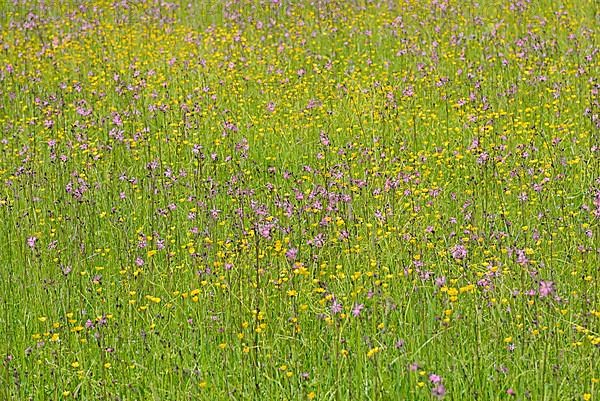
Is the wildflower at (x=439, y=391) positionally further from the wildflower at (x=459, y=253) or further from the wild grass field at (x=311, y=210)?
the wildflower at (x=459, y=253)

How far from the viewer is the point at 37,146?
23.5 ft

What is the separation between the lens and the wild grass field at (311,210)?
4.02 metres

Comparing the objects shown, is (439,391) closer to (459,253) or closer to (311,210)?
(459,253)

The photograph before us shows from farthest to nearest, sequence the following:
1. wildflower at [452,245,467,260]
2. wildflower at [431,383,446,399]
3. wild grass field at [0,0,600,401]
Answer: wildflower at [452,245,467,260] → wild grass field at [0,0,600,401] → wildflower at [431,383,446,399]

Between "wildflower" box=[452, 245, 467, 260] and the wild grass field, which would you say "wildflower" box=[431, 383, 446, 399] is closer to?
the wild grass field

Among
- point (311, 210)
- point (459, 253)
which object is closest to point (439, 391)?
point (459, 253)

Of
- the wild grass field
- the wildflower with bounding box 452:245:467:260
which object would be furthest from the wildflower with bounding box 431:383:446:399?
the wildflower with bounding box 452:245:467:260

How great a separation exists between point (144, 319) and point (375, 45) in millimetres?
4954

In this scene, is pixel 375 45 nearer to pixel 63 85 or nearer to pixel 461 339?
pixel 63 85

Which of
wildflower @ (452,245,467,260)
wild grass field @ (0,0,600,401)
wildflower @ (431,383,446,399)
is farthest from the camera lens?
wildflower @ (452,245,467,260)

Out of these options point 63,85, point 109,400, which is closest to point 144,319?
point 109,400

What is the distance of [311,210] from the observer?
17.3ft

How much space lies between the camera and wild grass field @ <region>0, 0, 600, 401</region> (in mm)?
4020

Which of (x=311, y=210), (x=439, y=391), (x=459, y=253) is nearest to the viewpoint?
(x=439, y=391)
